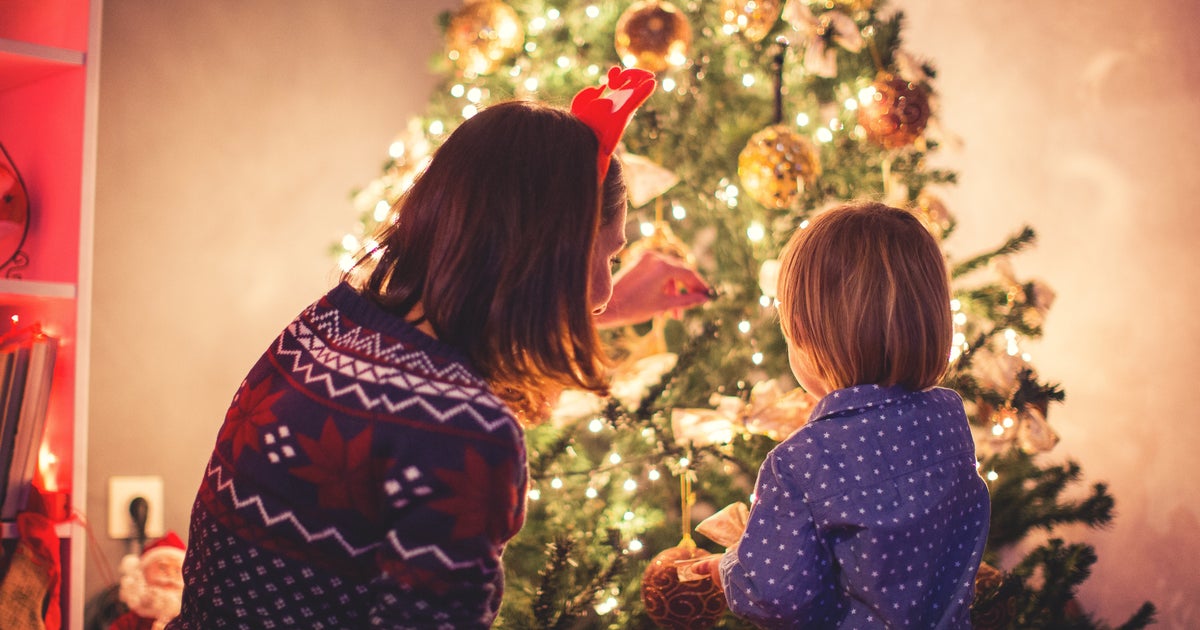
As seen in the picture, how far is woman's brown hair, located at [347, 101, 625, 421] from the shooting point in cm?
84

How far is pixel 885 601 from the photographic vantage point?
1.07 meters

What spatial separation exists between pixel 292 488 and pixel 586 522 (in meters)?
1.30

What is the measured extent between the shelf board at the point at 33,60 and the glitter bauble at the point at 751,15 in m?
1.14

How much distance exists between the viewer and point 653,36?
5.74 feet

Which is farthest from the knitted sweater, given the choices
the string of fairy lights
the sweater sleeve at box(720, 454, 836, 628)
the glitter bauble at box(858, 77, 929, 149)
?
the glitter bauble at box(858, 77, 929, 149)

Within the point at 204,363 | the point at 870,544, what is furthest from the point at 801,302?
the point at 204,363

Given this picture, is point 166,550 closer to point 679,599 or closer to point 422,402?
point 679,599

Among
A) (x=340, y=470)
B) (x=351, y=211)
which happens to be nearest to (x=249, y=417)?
(x=340, y=470)

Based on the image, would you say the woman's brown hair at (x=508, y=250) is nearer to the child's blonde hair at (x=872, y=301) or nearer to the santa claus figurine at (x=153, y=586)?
the child's blonde hair at (x=872, y=301)

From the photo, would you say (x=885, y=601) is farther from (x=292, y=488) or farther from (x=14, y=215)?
(x=14, y=215)

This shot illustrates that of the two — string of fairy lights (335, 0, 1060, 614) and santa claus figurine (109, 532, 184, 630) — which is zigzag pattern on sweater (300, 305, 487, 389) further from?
santa claus figurine (109, 532, 184, 630)

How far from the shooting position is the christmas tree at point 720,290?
1577 mm

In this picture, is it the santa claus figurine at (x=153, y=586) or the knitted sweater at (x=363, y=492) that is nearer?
the knitted sweater at (x=363, y=492)

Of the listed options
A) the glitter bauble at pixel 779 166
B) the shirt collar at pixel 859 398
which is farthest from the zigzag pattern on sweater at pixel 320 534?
the glitter bauble at pixel 779 166
